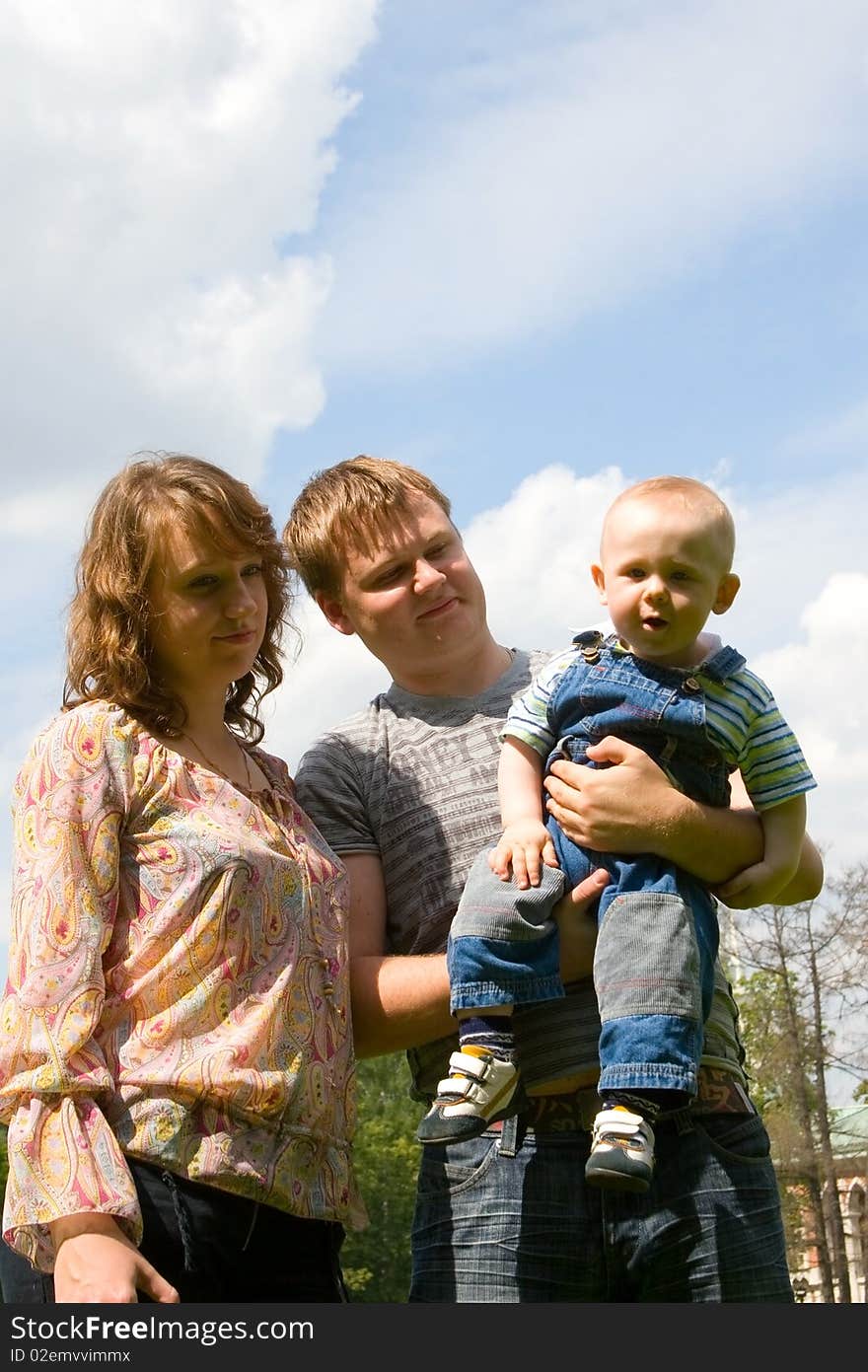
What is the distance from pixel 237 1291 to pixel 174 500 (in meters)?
1.82

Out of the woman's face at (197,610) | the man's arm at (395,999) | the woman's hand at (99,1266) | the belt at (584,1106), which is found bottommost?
the woman's hand at (99,1266)

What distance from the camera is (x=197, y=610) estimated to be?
11.3 ft

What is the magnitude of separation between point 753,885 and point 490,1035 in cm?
76

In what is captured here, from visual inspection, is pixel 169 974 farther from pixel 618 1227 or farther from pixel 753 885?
pixel 753 885

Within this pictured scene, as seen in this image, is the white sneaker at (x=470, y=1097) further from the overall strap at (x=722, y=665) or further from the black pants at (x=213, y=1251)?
the overall strap at (x=722, y=665)

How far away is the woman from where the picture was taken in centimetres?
288

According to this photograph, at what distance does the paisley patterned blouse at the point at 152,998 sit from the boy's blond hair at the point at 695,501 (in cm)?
126

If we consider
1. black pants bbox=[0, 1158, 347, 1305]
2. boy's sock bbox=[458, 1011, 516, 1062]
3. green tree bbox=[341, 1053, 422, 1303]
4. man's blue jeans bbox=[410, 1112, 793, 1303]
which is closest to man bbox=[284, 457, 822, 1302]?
man's blue jeans bbox=[410, 1112, 793, 1303]

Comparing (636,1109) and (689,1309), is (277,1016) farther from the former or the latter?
(689,1309)

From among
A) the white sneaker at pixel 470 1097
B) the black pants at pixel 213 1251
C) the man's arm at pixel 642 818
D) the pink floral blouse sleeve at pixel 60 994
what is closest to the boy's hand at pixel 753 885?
the man's arm at pixel 642 818

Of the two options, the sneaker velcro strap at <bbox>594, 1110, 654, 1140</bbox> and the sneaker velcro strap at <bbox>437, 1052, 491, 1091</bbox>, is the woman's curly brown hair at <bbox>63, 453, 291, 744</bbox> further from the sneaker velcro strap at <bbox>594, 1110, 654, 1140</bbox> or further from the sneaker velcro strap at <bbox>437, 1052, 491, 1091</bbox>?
the sneaker velcro strap at <bbox>594, 1110, 654, 1140</bbox>

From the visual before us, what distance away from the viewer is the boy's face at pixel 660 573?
3500 mm

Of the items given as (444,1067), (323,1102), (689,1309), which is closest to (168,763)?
(323,1102)

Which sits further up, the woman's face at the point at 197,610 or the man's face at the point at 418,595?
the man's face at the point at 418,595
